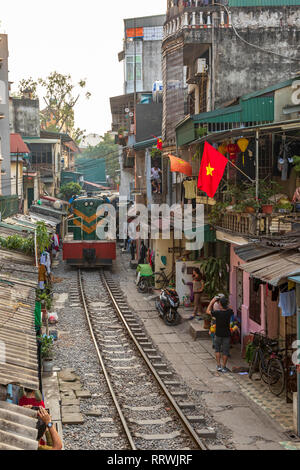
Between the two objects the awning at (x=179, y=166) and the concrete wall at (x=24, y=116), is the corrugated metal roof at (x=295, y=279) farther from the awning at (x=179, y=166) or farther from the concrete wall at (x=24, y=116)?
the concrete wall at (x=24, y=116)

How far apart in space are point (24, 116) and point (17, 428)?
4347 centimetres

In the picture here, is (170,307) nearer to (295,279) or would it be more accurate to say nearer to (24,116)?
(295,279)

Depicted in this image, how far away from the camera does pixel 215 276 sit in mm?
18578

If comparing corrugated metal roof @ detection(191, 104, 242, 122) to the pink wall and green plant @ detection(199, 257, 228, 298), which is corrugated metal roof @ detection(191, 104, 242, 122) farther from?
green plant @ detection(199, 257, 228, 298)

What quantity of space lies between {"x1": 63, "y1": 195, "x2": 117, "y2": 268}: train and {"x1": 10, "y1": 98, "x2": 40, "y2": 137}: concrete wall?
60.2ft

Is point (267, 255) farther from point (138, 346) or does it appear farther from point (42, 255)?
point (42, 255)

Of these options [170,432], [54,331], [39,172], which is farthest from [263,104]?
[39,172]

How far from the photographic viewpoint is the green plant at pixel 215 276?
18484 millimetres

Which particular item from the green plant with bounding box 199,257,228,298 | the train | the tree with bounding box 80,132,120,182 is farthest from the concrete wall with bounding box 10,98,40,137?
the green plant with bounding box 199,257,228,298

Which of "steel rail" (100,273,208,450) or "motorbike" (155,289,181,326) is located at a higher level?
"motorbike" (155,289,181,326)

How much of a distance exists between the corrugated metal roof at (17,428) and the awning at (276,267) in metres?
4.87

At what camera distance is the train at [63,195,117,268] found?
95.2 ft

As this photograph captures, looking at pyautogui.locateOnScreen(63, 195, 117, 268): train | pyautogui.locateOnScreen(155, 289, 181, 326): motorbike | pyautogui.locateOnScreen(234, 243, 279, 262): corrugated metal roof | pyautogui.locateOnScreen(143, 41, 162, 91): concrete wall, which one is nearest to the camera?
pyautogui.locateOnScreen(234, 243, 279, 262): corrugated metal roof

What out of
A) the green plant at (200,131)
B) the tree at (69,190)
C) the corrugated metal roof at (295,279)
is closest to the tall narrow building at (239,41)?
the green plant at (200,131)
